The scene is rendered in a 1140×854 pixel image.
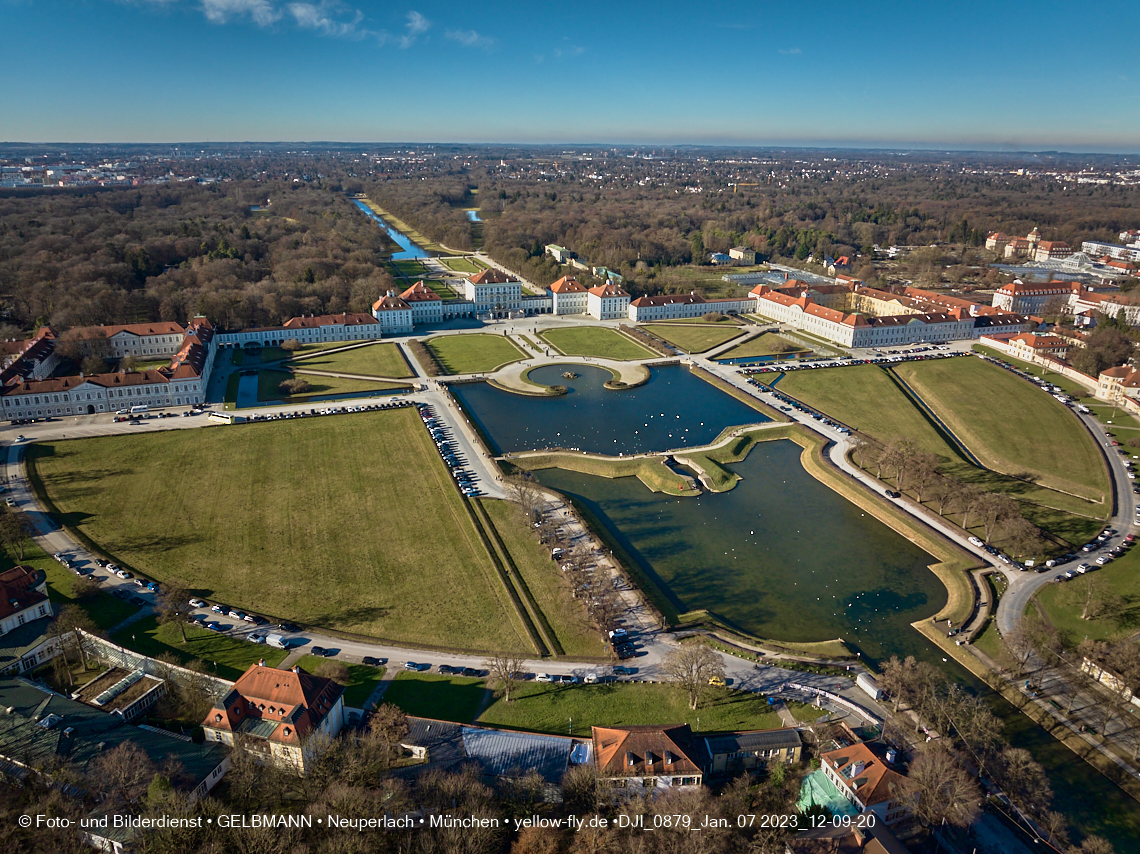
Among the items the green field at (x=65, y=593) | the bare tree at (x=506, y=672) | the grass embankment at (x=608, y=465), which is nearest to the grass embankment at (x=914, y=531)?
the grass embankment at (x=608, y=465)

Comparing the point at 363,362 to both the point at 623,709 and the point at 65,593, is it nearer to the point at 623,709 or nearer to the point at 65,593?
the point at 65,593

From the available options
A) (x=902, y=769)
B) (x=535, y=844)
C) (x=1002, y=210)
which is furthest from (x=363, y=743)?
(x=1002, y=210)

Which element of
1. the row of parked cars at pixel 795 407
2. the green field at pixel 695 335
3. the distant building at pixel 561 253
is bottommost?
the row of parked cars at pixel 795 407

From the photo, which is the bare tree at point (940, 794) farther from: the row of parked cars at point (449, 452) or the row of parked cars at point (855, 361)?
the row of parked cars at point (855, 361)

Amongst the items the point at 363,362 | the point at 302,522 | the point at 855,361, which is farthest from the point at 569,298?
the point at 302,522

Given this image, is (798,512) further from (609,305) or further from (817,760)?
(609,305)
